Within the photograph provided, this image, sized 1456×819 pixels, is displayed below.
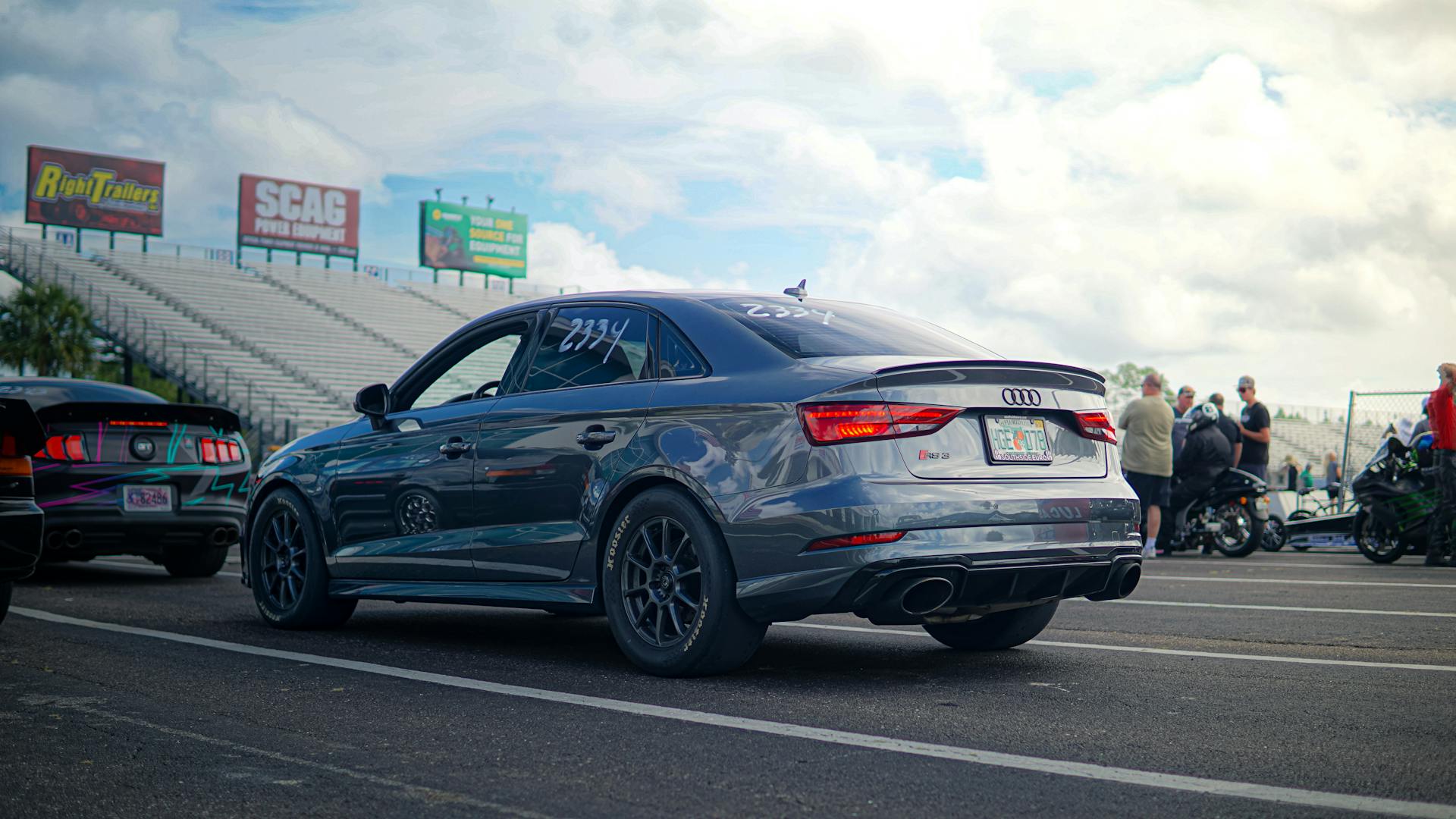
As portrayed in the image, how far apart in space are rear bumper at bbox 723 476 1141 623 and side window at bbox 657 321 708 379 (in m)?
0.69

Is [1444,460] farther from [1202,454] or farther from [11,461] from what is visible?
[11,461]

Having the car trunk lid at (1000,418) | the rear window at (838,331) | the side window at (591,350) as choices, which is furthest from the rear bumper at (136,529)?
the car trunk lid at (1000,418)

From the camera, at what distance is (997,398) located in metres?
5.18

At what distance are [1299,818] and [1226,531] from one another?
1250 cm

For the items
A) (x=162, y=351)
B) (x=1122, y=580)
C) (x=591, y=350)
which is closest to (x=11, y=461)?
(x=591, y=350)

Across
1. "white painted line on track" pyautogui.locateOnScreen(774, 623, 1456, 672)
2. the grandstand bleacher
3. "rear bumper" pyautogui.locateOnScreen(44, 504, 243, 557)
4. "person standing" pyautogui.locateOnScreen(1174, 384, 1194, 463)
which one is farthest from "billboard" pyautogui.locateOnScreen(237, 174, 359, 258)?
"white painted line on track" pyautogui.locateOnScreen(774, 623, 1456, 672)

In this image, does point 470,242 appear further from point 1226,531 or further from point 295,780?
point 295,780

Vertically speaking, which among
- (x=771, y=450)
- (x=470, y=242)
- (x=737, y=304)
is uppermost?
(x=470, y=242)

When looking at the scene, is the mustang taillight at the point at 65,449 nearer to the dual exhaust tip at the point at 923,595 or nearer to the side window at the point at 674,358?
the side window at the point at 674,358

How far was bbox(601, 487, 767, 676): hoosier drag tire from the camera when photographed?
5.04m

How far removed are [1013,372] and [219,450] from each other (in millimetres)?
7666

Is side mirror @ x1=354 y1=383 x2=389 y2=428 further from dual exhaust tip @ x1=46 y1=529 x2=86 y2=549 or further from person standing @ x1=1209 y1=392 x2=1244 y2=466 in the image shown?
person standing @ x1=1209 y1=392 x2=1244 y2=466

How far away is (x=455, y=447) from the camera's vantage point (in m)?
6.26

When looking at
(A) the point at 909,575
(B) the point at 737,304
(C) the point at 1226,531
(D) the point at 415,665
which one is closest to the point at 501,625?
(D) the point at 415,665
